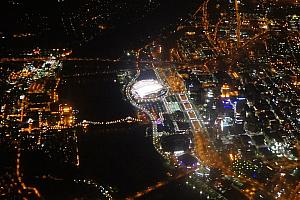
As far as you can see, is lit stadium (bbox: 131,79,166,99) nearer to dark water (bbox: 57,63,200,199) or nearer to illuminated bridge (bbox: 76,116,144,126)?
dark water (bbox: 57,63,200,199)

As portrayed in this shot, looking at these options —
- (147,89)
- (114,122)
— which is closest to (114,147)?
(114,122)

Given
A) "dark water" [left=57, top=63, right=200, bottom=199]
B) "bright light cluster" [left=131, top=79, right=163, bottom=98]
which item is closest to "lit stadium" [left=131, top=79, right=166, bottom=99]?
"bright light cluster" [left=131, top=79, right=163, bottom=98]

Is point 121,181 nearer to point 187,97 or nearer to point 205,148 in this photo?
point 205,148

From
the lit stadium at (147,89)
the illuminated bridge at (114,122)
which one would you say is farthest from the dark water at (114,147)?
the lit stadium at (147,89)

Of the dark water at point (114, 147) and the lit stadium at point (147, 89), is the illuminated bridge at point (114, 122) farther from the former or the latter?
the lit stadium at point (147, 89)

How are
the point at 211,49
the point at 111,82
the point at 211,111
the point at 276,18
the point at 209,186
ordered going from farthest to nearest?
the point at 276,18, the point at 211,49, the point at 111,82, the point at 211,111, the point at 209,186

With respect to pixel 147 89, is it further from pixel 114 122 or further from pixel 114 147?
pixel 114 147

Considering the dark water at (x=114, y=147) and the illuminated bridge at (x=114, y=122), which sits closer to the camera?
the dark water at (x=114, y=147)

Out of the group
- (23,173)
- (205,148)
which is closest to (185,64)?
(205,148)
